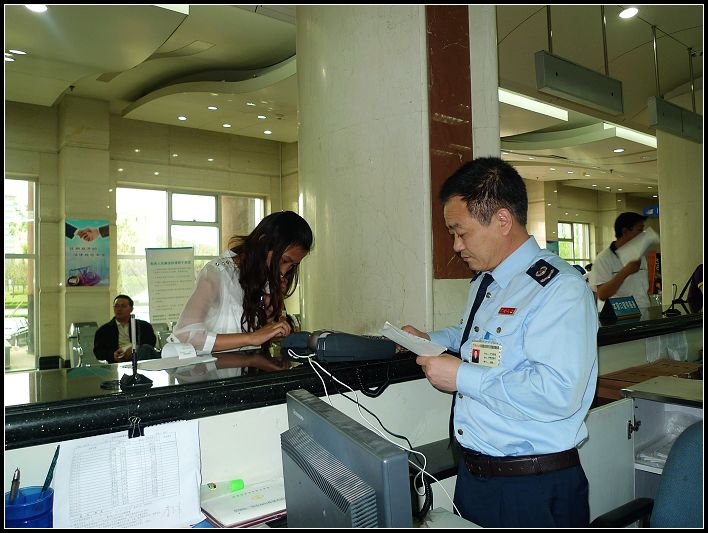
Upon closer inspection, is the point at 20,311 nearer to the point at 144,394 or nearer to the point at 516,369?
the point at 144,394

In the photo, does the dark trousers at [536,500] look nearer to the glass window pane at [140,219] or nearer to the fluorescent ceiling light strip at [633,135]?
the glass window pane at [140,219]

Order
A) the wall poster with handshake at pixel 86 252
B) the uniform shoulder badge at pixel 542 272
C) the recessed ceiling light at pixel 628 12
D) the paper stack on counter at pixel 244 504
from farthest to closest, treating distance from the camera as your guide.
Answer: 1. the wall poster with handshake at pixel 86 252
2. the recessed ceiling light at pixel 628 12
3. the uniform shoulder badge at pixel 542 272
4. the paper stack on counter at pixel 244 504

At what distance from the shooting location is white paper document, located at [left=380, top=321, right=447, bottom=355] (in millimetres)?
1419

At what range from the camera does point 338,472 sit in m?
0.69

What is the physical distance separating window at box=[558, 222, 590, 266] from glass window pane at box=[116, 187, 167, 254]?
10575 mm

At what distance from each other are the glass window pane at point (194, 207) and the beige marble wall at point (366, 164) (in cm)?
666

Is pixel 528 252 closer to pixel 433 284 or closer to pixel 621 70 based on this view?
pixel 433 284

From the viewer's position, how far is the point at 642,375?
2.58 meters

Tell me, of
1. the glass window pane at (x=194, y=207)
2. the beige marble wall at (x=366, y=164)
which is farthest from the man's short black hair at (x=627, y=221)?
the glass window pane at (x=194, y=207)

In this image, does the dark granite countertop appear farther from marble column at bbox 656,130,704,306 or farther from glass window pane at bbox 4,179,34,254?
glass window pane at bbox 4,179,34,254

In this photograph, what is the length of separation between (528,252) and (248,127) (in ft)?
24.3

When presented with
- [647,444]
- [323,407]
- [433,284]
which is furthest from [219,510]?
[647,444]

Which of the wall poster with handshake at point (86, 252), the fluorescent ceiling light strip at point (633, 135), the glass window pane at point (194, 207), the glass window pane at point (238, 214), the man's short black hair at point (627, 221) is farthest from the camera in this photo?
the glass window pane at point (238, 214)

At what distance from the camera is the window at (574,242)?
1465 centimetres
